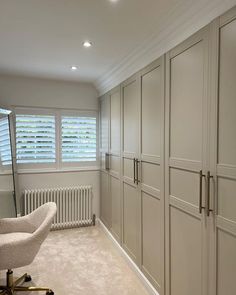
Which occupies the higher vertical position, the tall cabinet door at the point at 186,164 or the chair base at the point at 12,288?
the tall cabinet door at the point at 186,164

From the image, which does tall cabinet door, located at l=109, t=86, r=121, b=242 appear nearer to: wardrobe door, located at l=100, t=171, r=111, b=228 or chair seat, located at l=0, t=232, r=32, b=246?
wardrobe door, located at l=100, t=171, r=111, b=228

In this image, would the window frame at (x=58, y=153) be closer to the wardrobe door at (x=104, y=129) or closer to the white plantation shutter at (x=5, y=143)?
the wardrobe door at (x=104, y=129)

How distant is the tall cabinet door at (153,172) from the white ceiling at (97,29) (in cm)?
26

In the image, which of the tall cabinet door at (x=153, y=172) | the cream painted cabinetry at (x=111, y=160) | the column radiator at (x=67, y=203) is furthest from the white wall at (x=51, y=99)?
the tall cabinet door at (x=153, y=172)

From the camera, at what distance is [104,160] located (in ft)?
13.3

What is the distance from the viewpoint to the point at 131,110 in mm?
2879

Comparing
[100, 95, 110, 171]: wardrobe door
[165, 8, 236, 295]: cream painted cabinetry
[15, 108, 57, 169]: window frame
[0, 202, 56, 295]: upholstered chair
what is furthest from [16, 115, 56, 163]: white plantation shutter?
[165, 8, 236, 295]: cream painted cabinetry

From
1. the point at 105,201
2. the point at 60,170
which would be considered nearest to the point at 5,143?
the point at 60,170

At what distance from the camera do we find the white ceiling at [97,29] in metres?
1.73

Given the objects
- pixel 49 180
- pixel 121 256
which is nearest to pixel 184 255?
pixel 121 256

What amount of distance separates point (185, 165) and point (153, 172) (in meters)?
0.56

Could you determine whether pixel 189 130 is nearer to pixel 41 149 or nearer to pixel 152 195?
pixel 152 195

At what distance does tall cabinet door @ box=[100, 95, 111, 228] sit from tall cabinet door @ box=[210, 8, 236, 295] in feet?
7.92

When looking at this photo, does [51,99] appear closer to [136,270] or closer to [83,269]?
[83,269]
